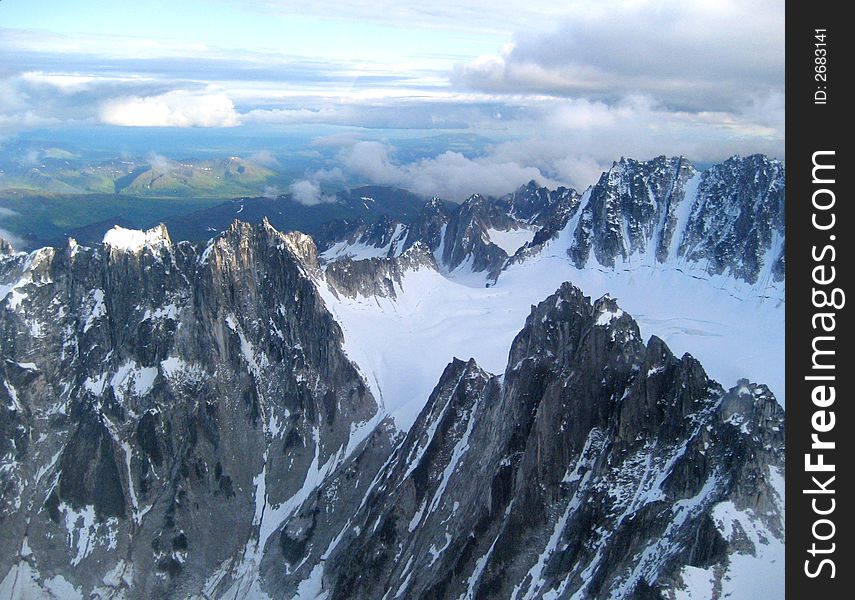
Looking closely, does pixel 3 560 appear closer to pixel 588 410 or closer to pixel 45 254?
pixel 45 254

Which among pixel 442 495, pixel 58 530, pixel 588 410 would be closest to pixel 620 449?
pixel 588 410

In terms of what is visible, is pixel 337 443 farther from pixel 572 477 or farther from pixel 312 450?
pixel 572 477

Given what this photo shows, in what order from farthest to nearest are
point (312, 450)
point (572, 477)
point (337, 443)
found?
point (312, 450) < point (337, 443) < point (572, 477)

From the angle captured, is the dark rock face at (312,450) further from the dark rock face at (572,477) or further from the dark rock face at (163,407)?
the dark rock face at (163,407)

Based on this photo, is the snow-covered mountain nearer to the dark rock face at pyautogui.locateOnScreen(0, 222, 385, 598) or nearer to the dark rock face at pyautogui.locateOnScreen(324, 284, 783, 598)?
the dark rock face at pyautogui.locateOnScreen(324, 284, 783, 598)

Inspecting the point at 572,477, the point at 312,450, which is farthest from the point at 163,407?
the point at 572,477

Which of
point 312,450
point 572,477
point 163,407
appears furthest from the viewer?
point 312,450

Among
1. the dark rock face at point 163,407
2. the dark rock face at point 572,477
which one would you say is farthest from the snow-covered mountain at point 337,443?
the dark rock face at point 163,407

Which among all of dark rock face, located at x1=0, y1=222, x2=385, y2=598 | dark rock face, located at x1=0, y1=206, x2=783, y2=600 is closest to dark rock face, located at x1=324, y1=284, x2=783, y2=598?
dark rock face, located at x1=0, y1=206, x2=783, y2=600
